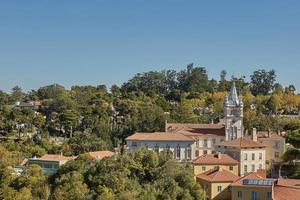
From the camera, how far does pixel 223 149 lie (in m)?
43.0

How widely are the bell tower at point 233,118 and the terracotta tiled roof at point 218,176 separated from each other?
12450 millimetres

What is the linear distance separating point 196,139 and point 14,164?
50.6 ft

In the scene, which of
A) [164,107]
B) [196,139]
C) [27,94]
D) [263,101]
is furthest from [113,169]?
[27,94]

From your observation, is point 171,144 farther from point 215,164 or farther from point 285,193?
point 285,193

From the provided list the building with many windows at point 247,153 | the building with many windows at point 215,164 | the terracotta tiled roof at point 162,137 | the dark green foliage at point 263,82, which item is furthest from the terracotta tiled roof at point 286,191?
the dark green foliage at point 263,82

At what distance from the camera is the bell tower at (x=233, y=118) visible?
48.0m

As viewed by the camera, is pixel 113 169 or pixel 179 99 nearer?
pixel 113 169

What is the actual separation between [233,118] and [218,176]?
15.2 meters

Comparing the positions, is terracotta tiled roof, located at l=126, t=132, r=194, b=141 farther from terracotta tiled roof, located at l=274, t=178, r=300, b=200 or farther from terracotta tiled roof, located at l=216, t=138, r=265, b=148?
terracotta tiled roof, located at l=274, t=178, r=300, b=200

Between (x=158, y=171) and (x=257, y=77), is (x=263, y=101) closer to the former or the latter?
(x=257, y=77)

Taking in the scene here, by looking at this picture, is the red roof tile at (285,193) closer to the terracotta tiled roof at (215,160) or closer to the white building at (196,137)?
the terracotta tiled roof at (215,160)

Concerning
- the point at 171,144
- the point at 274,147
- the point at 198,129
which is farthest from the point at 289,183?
the point at 198,129

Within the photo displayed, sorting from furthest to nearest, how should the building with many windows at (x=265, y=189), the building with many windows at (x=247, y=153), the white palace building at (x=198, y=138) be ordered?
1. the white palace building at (x=198, y=138)
2. the building with many windows at (x=247, y=153)
3. the building with many windows at (x=265, y=189)

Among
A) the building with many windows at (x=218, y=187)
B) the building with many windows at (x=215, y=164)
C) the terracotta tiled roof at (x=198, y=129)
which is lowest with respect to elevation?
the building with many windows at (x=218, y=187)
